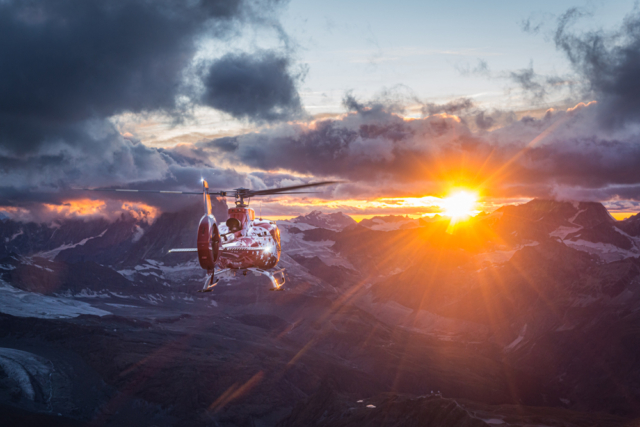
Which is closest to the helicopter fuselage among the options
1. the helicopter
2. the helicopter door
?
the helicopter

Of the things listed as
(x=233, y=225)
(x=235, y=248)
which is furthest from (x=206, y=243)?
(x=233, y=225)

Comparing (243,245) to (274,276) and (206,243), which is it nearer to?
(274,276)

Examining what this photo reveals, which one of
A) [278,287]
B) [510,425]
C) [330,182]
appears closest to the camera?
[330,182]

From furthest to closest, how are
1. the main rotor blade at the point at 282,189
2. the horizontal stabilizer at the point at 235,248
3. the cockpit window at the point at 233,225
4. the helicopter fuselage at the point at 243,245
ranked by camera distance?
the cockpit window at the point at 233,225
the helicopter fuselage at the point at 243,245
the horizontal stabilizer at the point at 235,248
the main rotor blade at the point at 282,189

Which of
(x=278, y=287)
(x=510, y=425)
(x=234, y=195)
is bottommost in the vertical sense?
(x=510, y=425)

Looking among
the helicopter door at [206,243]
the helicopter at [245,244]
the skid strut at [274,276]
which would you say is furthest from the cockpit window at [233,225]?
the helicopter door at [206,243]

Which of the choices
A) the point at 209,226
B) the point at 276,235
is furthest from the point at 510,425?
the point at 209,226

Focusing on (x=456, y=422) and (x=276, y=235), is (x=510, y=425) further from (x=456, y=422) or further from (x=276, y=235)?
(x=276, y=235)

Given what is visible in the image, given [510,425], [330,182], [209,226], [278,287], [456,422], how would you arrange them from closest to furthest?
[209,226], [330,182], [278,287], [456,422], [510,425]

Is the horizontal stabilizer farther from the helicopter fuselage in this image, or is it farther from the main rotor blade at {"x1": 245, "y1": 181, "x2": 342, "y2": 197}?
the main rotor blade at {"x1": 245, "y1": 181, "x2": 342, "y2": 197}

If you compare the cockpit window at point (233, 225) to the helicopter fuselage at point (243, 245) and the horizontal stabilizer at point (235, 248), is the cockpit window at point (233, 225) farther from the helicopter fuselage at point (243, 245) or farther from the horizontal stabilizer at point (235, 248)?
the horizontal stabilizer at point (235, 248)

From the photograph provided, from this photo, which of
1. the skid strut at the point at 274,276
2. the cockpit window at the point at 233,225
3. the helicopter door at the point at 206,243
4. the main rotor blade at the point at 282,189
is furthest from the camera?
the cockpit window at the point at 233,225
